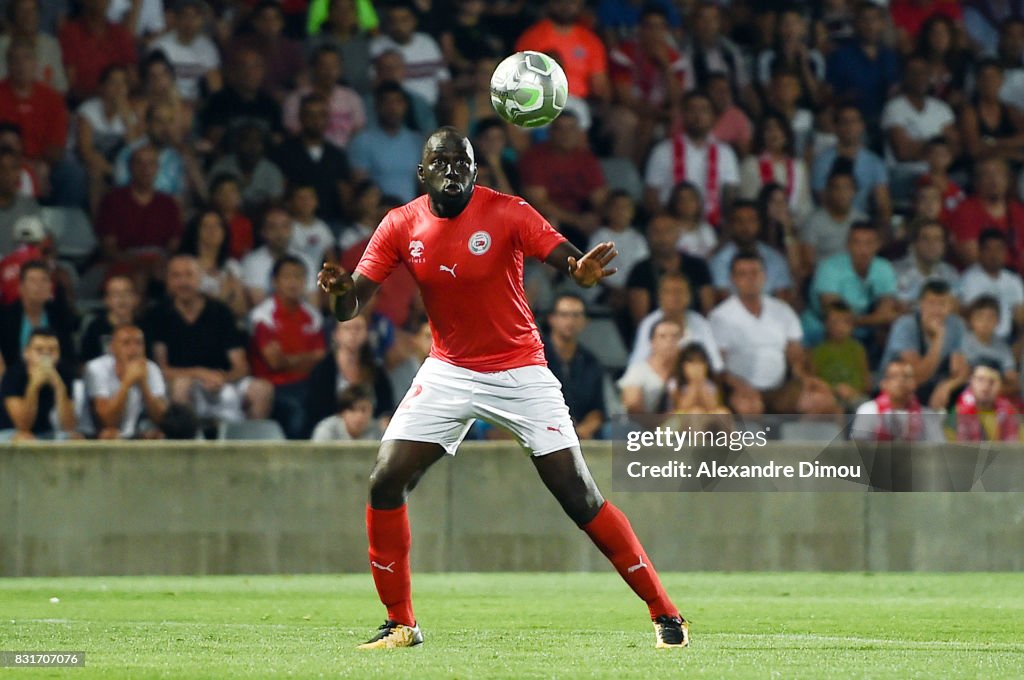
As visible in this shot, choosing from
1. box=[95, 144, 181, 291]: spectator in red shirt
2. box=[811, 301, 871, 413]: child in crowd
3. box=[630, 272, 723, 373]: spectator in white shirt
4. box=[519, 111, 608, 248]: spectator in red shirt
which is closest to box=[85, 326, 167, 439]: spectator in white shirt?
box=[95, 144, 181, 291]: spectator in red shirt

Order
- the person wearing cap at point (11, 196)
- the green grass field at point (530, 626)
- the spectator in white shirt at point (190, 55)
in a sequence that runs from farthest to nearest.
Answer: the spectator in white shirt at point (190, 55) < the person wearing cap at point (11, 196) < the green grass field at point (530, 626)

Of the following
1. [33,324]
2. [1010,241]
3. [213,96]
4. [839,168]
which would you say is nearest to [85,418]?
[33,324]

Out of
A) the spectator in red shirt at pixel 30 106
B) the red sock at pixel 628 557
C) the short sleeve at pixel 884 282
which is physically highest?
the spectator in red shirt at pixel 30 106

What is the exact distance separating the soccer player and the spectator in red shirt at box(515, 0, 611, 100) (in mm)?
9600

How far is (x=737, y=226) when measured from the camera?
16.9 metres

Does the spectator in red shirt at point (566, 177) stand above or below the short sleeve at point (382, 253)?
above

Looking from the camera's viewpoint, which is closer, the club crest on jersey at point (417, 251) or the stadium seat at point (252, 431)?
the club crest on jersey at point (417, 251)

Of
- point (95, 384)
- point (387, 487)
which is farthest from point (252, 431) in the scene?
point (387, 487)

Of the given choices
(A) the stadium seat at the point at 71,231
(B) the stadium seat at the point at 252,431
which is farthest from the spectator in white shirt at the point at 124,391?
(A) the stadium seat at the point at 71,231

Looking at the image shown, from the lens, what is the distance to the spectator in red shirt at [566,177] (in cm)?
1694

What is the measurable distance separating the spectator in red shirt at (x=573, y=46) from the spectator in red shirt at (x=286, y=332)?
3977mm

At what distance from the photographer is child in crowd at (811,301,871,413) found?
15.7m

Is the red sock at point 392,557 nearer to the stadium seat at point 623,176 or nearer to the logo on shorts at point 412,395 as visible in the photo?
the logo on shorts at point 412,395

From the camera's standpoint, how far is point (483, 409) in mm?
8492
